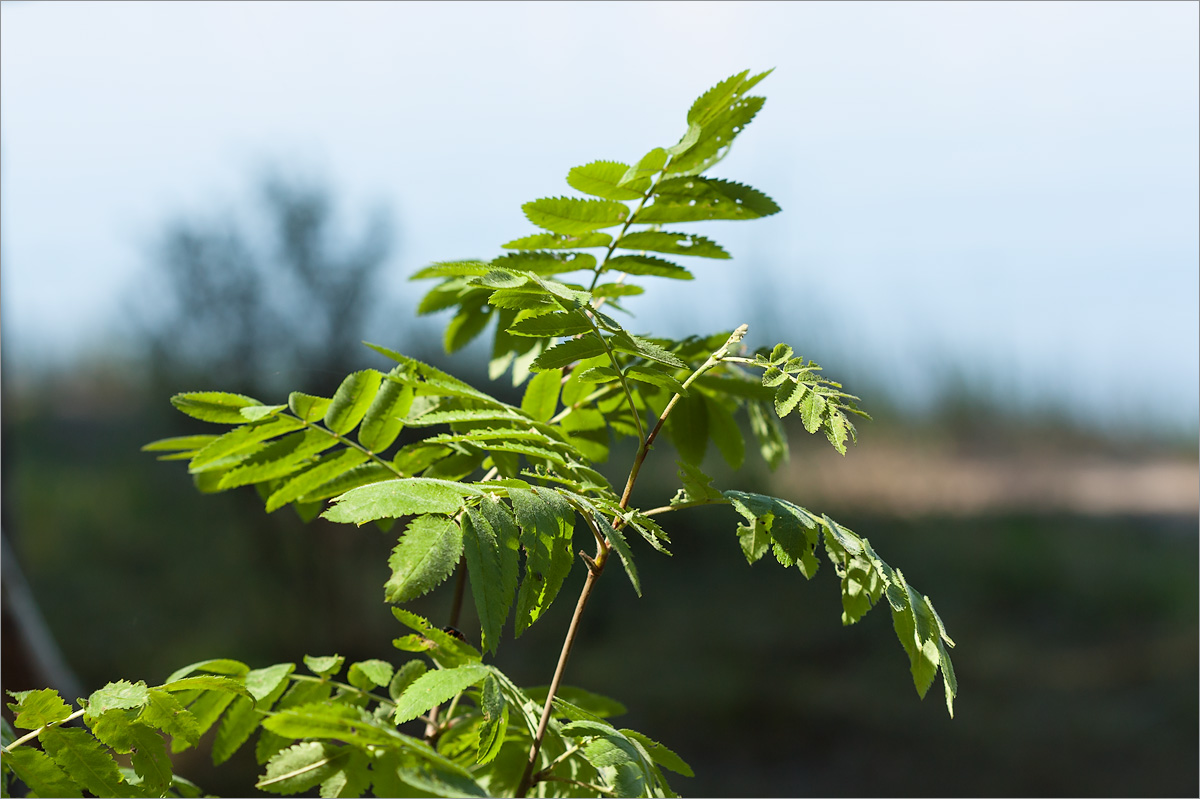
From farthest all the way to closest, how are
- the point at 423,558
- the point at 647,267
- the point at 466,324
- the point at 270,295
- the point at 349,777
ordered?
the point at 270,295, the point at 466,324, the point at 647,267, the point at 349,777, the point at 423,558

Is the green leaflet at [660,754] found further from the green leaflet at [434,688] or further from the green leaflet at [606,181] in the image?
the green leaflet at [606,181]

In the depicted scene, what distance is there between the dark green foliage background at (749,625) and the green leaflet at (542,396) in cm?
168

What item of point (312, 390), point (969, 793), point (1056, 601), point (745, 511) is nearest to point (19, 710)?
point (745, 511)

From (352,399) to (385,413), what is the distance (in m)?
0.02

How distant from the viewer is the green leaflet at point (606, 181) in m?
0.46

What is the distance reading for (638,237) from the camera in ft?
1.60

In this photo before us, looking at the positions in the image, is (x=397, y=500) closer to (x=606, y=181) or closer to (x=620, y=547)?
(x=620, y=547)

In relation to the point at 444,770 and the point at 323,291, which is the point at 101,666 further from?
the point at 444,770

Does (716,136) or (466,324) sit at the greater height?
(716,136)

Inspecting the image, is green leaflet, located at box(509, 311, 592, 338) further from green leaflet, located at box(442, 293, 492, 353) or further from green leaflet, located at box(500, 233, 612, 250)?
green leaflet, located at box(442, 293, 492, 353)

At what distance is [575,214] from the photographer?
0.48m

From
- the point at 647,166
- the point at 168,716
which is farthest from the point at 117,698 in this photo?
the point at 647,166

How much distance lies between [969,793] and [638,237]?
2181 millimetres

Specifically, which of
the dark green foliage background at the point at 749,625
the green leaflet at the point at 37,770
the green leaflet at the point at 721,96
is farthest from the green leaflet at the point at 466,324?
the dark green foliage background at the point at 749,625
